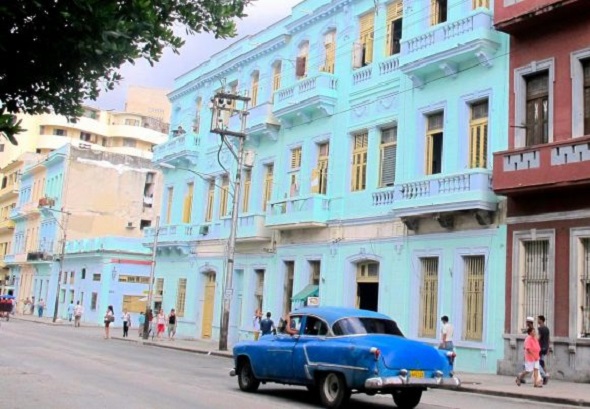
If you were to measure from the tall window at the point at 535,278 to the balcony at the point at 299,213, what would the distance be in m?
9.30

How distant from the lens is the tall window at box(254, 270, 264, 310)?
32.0 m

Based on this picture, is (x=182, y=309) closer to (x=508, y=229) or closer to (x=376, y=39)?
(x=376, y=39)

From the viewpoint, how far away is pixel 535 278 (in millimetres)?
19422

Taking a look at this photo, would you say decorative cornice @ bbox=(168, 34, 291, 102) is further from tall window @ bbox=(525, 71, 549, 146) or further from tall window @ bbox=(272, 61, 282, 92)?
tall window @ bbox=(525, 71, 549, 146)

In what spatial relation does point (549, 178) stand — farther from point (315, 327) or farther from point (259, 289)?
point (259, 289)

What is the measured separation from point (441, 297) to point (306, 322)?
370 inches

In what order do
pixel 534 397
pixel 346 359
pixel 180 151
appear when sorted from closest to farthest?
pixel 346 359, pixel 534 397, pixel 180 151

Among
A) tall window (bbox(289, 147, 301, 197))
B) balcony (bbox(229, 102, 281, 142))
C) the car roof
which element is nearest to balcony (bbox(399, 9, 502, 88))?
tall window (bbox(289, 147, 301, 197))

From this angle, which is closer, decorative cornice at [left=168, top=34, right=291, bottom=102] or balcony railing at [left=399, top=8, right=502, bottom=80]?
balcony railing at [left=399, top=8, right=502, bottom=80]

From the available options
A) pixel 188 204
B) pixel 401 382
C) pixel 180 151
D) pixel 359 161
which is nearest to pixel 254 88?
pixel 180 151

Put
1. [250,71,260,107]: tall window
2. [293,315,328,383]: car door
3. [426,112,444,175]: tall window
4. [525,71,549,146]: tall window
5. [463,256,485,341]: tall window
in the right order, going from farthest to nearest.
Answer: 1. [250,71,260,107]: tall window
2. [426,112,444,175]: tall window
3. [463,256,485,341]: tall window
4. [525,71,549,146]: tall window
5. [293,315,328,383]: car door

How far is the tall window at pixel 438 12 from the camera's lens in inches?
949

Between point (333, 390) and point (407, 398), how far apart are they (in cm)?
142

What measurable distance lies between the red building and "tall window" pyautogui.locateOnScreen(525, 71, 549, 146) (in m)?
0.03
